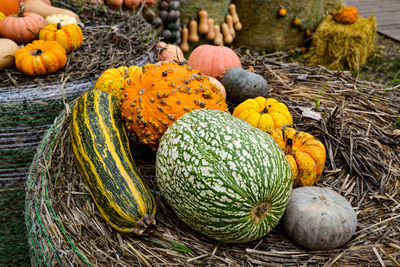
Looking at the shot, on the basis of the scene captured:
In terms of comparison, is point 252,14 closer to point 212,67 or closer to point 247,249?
point 212,67

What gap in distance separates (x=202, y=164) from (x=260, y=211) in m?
0.41

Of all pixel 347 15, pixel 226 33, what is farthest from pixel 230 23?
pixel 347 15

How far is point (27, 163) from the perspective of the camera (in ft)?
9.25

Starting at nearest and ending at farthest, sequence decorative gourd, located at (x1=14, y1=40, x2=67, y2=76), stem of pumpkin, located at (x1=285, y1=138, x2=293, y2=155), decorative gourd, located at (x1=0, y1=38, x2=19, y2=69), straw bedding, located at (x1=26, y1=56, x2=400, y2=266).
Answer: straw bedding, located at (x1=26, y1=56, x2=400, y2=266) → stem of pumpkin, located at (x1=285, y1=138, x2=293, y2=155) → decorative gourd, located at (x1=14, y1=40, x2=67, y2=76) → decorative gourd, located at (x1=0, y1=38, x2=19, y2=69)

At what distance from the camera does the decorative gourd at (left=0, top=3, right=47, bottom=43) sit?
3.31m

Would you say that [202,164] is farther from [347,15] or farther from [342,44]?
[347,15]

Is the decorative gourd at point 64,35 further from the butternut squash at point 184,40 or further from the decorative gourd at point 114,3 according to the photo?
the butternut squash at point 184,40

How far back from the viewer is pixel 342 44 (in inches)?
270

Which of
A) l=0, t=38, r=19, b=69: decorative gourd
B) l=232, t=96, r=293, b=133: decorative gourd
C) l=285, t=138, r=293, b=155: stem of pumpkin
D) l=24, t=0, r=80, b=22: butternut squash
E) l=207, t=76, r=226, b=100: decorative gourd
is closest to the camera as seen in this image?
l=285, t=138, r=293, b=155: stem of pumpkin

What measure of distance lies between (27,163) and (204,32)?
15.2 feet

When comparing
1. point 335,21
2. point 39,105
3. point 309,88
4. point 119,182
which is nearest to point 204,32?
point 335,21

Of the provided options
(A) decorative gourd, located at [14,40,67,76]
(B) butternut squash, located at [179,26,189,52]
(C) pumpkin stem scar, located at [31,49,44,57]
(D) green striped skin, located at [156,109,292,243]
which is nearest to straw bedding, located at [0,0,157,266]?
(A) decorative gourd, located at [14,40,67,76]

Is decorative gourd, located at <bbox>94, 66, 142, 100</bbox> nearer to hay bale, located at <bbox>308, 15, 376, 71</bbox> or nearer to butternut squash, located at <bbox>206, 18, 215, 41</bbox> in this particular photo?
butternut squash, located at <bbox>206, 18, 215, 41</bbox>

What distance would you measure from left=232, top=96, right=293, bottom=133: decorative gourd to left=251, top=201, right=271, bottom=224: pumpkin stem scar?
75 centimetres
